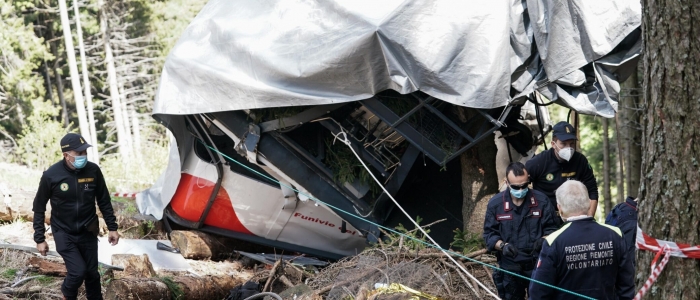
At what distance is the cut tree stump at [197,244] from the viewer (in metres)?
8.47

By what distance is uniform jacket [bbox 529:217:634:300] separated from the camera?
4.09 meters

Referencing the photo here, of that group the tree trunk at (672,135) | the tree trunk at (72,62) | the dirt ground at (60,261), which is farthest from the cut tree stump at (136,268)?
the tree trunk at (72,62)

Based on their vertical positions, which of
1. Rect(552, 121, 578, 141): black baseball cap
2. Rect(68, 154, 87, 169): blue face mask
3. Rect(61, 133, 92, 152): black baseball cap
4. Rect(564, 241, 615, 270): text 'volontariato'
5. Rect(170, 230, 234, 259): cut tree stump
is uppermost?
Rect(61, 133, 92, 152): black baseball cap

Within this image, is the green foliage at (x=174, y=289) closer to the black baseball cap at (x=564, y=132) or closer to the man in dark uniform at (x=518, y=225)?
the man in dark uniform at (x=518, y=225)

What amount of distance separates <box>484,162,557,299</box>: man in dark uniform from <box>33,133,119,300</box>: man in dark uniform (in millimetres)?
3220

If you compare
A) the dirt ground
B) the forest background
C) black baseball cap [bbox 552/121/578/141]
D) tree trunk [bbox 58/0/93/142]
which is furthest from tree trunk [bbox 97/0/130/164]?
black baseball cap [bbox 552/121/578/141]

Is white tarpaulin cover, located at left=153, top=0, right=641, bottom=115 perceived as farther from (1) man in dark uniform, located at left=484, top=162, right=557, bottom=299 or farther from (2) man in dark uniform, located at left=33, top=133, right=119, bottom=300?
(2) man in dark uniform, located at left=33, top=133, right=119, bottom=300

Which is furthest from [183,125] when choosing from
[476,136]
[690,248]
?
[690,248]

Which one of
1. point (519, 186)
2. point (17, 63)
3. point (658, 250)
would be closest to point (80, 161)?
point (519, 186)

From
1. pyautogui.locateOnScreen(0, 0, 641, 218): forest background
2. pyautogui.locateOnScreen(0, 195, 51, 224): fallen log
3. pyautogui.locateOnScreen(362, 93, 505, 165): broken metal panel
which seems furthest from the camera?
pyautogui.locateOnScreen(0, 0, 641, 218): forest background

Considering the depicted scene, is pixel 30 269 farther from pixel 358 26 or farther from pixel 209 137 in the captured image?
pixel 358 26

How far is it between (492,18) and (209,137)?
3190mm

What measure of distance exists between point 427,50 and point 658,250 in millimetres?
3017

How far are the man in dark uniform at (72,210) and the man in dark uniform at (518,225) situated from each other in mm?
3220
